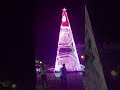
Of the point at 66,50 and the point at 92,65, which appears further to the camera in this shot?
the point at 66,50

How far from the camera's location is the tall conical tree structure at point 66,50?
3875cm

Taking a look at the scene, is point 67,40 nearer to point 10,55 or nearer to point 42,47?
point 42,47

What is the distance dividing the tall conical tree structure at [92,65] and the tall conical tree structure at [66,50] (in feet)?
99.8

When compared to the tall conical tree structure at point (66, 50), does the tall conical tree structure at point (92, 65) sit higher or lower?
lower

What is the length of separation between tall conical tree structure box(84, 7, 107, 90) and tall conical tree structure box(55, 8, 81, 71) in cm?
3043

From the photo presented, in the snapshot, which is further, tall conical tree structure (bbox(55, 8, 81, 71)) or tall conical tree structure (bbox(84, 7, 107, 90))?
tall conical tree structure (bbox(55, 8, 81, 71))

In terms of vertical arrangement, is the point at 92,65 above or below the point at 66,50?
below

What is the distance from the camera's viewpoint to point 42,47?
154 ft

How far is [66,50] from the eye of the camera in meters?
39.3

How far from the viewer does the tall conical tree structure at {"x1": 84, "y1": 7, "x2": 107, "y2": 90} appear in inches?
304

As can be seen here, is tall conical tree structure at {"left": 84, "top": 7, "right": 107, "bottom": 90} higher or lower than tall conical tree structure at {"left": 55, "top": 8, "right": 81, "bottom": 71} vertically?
lower

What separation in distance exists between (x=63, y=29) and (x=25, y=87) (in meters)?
27.2

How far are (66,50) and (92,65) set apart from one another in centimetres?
3139

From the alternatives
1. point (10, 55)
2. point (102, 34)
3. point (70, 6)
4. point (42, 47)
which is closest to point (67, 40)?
point (70, 6)
